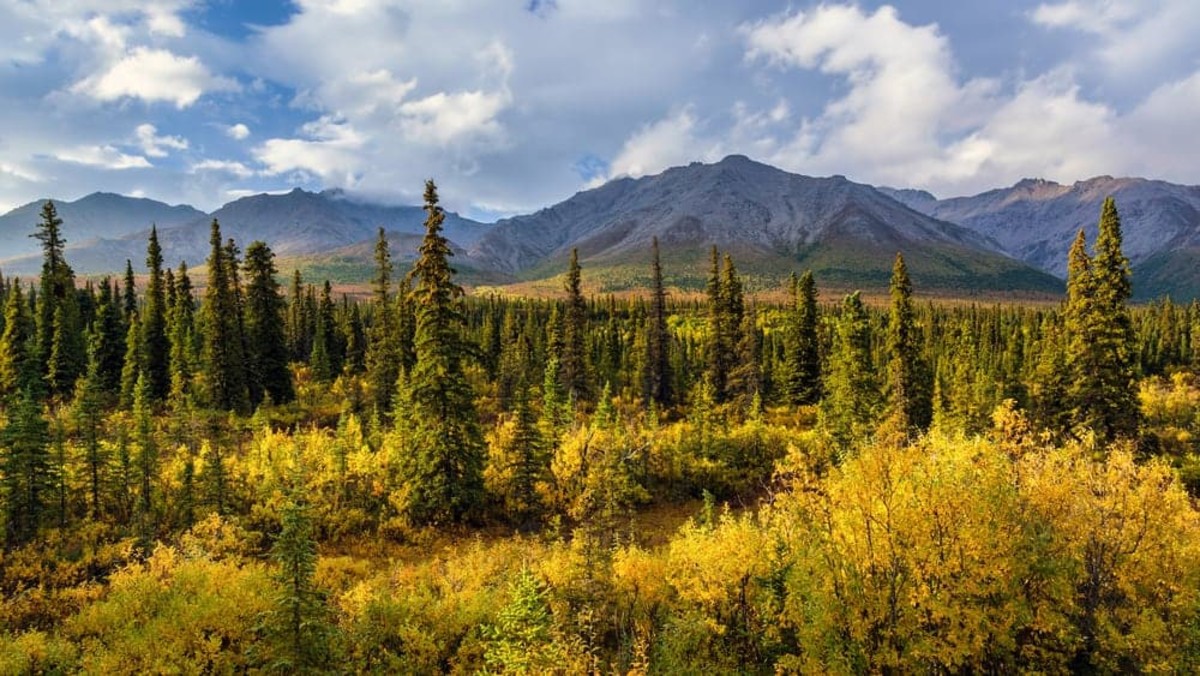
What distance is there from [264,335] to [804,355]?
52.5 metres

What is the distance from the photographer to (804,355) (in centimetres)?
6731

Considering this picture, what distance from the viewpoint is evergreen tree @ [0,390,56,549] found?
26.2 metres

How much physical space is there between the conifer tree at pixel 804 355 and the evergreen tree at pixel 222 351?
169ft

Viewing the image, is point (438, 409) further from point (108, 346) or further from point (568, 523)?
point (108, 346)

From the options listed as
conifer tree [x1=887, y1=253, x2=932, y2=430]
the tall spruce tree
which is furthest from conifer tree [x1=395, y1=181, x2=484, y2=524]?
the tall spruce tree

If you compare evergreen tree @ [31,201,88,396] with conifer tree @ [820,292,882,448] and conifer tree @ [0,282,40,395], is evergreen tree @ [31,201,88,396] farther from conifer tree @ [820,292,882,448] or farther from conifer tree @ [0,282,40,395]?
conifer tree @ [820,292,882,448]

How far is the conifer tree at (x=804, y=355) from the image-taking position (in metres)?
67.1

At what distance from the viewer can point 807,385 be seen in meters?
67.6

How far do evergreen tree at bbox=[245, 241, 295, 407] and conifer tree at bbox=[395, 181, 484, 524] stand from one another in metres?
27.4

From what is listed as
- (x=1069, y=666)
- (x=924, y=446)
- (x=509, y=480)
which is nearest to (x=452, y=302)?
(x=509, y=480)

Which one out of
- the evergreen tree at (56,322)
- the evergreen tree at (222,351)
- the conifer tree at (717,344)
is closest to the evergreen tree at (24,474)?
the evergreen tree at (222,351)

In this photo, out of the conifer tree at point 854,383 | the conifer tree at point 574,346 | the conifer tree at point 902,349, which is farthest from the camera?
the conifer tree at point 574,346

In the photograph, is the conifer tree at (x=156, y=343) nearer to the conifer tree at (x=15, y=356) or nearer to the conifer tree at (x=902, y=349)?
the conifer tree at (x=15, y=356)

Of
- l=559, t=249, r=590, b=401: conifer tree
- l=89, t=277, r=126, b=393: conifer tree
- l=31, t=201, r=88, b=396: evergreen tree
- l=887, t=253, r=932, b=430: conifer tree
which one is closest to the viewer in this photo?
l=887, t=253, r=932, b=430: conifer tree
